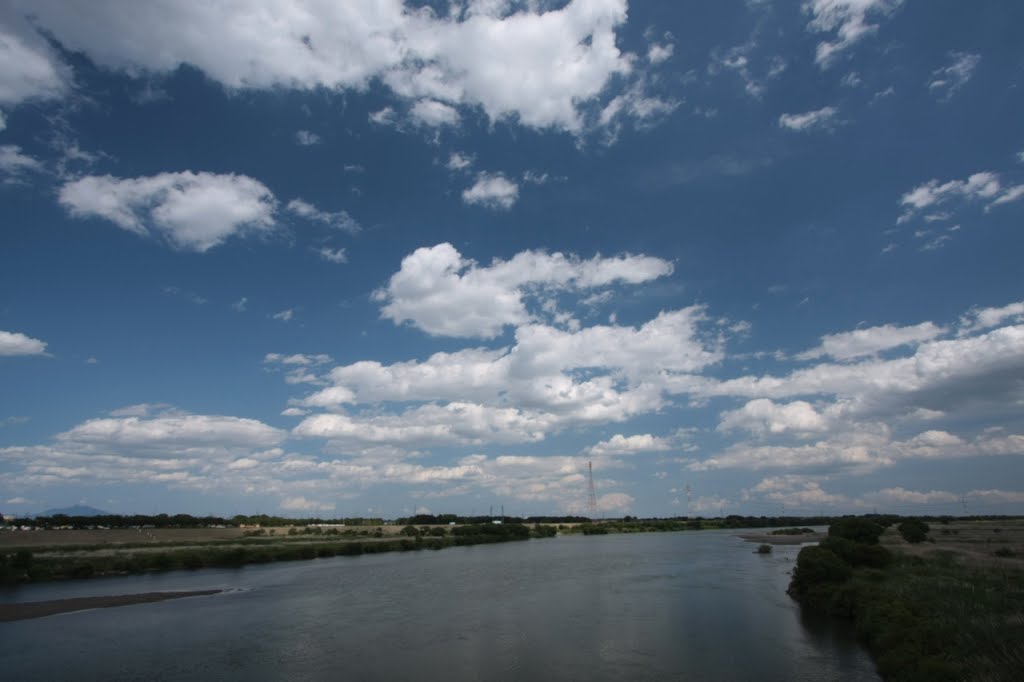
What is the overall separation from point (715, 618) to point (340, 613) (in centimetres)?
2210

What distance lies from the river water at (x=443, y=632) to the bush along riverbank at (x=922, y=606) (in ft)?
5.41

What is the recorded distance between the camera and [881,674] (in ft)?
71.5

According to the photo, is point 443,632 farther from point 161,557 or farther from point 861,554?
point 161,557

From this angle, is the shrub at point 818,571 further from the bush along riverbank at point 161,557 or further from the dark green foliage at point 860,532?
the bush along riverbank at point 161,557

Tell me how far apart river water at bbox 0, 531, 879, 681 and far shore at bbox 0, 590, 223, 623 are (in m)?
1.81

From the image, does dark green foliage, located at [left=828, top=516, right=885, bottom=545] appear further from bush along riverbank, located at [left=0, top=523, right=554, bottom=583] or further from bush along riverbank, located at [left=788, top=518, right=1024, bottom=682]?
bush along riverbank, located at [left=0, top=523, right=554, bottom=583]

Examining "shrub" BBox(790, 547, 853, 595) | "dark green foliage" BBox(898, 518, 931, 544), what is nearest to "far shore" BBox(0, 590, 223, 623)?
"shrub" BBox(790, 547, 853, 595)

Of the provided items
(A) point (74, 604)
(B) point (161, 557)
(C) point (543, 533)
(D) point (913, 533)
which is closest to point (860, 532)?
(D) point (913, 533)

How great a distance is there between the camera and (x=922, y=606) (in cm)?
2564

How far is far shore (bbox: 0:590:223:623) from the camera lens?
1449 inches

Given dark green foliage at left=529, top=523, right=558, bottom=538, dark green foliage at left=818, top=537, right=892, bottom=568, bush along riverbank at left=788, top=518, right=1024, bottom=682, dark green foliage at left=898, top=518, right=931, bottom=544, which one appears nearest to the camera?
bush along riverbank at left=788, top=518, right=1024, bottom=682

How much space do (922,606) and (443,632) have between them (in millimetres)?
21895

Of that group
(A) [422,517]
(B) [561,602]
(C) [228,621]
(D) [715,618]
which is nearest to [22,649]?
(C) [228,621]

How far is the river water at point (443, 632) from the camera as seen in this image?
2388 centimetres
